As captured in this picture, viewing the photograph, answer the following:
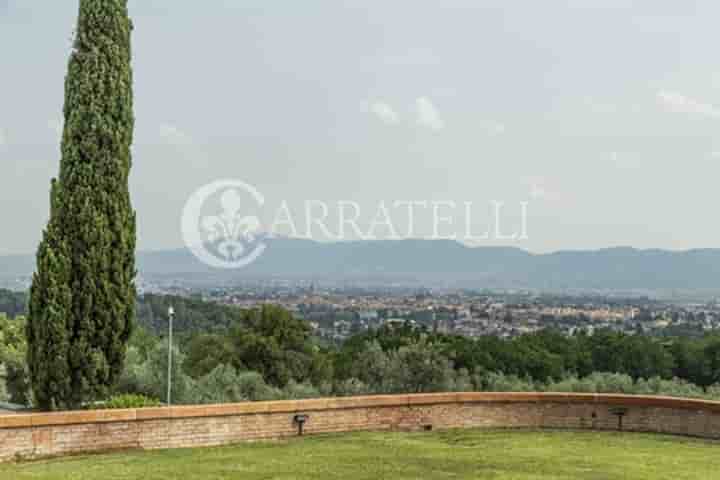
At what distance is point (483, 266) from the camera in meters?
99.6

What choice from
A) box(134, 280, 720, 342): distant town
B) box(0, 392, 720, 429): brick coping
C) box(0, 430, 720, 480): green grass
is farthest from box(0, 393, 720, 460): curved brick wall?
box(134, 280, 720, 342): distant town

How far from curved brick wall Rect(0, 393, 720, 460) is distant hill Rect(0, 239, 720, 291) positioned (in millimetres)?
60757

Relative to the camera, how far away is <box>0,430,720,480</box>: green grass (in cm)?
937

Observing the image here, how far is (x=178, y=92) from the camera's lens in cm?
3691

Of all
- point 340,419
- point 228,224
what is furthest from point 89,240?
point 228,224

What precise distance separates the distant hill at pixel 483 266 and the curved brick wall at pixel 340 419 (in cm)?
6076

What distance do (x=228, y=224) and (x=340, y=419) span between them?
2486 centimetres

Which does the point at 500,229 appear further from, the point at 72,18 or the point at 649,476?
the point at 649,476

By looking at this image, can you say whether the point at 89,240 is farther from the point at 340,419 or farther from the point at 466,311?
the point at 466,311

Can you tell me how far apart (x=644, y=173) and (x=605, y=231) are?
16957 millimetres

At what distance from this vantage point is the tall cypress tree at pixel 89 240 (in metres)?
13.9

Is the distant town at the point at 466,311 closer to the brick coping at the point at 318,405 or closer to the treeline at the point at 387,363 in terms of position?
the treeline at the point at 387,363

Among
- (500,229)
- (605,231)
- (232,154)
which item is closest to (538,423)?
(232,154)

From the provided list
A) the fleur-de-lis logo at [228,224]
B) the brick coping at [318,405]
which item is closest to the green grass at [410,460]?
the brick coping at [318,405]
